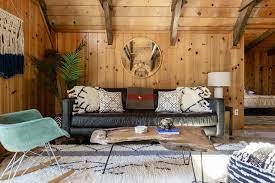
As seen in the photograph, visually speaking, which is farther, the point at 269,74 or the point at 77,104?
the point at 269,74

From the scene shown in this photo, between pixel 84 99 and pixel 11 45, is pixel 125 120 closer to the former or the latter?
pixel 84 99

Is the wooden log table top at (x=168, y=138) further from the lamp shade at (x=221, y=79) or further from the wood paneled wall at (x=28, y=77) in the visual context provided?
the lamp shade at (x=221, y=79)

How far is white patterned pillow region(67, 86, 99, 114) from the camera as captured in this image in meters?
4.22

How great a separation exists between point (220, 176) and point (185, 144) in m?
0.56

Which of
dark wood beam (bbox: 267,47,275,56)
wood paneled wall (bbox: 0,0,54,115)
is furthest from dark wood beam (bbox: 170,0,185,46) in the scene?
dark wood beam (bbox: 267,47,275,56)

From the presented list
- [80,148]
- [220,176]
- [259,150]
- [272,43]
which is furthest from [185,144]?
[272,43]

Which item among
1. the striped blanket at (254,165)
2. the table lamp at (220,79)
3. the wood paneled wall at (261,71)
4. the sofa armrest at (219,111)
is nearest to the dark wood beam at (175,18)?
the table lamp at (220,79)

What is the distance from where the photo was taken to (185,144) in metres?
2.42

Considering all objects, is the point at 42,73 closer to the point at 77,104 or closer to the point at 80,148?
the point at 77,104

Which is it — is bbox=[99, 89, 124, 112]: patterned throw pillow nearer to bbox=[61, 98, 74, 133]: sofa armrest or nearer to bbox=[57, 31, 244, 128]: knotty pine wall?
bbox=[61, 98, 74, 133]: sofa armrest

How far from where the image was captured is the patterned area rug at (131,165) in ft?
8.50

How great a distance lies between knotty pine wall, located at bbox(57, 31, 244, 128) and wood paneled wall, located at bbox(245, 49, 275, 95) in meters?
4.26

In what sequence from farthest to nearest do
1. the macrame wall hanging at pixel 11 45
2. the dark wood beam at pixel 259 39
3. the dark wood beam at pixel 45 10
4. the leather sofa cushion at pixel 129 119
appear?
the dark wood beam at pixel 259 39 → the dark wood beam at pixel 45 10 → the leather sofa cushion at pixel 129 119 → the macrame wall hanging at pixel 11 45

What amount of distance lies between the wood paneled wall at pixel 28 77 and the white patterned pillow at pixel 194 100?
7.90 ft
